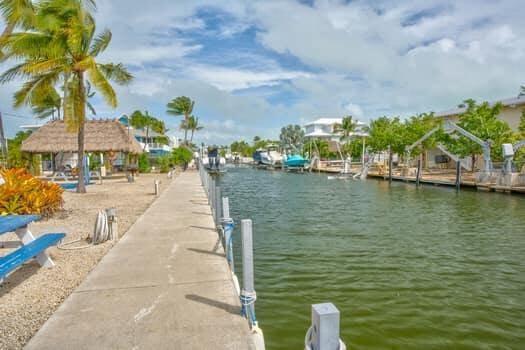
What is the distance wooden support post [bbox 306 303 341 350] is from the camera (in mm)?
2297

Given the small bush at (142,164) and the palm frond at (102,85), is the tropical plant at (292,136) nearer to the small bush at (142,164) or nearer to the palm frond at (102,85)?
the small bush at (142,164)

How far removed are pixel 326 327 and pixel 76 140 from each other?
108 feet

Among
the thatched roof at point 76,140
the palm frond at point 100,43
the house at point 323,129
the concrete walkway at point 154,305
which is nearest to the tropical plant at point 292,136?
the house at point 323,129

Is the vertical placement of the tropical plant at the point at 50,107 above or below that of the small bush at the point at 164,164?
above

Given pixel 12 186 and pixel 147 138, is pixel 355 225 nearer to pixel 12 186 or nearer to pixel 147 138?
pixel 12 186

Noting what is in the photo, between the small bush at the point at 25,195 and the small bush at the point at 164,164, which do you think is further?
the small bush at the point at 164,164

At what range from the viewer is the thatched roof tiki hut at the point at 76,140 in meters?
30.1

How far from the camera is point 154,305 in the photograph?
491 cm

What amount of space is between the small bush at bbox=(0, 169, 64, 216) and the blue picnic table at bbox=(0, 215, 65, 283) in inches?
177

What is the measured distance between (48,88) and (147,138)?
45.6 meters

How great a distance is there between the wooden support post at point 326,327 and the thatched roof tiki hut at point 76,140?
3002 cm

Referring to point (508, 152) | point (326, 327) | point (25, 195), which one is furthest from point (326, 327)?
point (508, 152)

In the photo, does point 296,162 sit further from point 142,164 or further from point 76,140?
point 76,140

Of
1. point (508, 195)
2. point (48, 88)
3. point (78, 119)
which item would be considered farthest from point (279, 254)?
point (508, 195)
